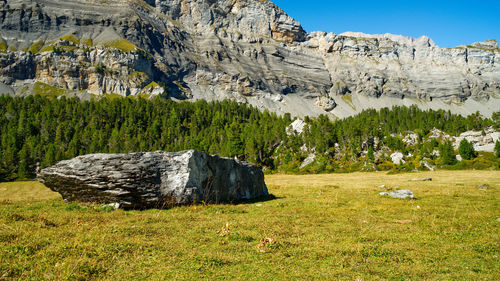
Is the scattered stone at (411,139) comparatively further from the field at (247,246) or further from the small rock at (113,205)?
the small rock at (113,205)

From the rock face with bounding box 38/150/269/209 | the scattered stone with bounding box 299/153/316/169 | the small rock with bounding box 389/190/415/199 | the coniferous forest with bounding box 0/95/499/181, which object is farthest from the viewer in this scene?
the scattered stone with bounding box 299/153/316/169

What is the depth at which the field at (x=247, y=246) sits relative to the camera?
22.1 ft

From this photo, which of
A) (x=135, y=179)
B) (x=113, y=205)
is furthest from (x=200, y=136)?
(x=135, y=179)

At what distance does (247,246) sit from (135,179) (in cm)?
915

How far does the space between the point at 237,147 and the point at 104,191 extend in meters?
93.4

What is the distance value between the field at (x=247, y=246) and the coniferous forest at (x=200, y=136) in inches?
3030

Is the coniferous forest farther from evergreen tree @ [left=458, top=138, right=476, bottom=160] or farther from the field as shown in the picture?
the field

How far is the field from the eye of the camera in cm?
673

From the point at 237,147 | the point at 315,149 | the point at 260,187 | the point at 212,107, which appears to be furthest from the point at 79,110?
the point at 260,187

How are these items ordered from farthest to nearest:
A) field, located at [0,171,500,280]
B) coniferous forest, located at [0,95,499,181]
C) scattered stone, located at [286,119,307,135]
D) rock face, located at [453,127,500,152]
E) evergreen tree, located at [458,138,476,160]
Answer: scattered stone, located at [286,119,307,135], rock face, located at [453,127,500,152], coniferous forest, located at [0,95,499,181], evergreen tree, located at [458,138,476,160], field, located at [0,171,500,280]

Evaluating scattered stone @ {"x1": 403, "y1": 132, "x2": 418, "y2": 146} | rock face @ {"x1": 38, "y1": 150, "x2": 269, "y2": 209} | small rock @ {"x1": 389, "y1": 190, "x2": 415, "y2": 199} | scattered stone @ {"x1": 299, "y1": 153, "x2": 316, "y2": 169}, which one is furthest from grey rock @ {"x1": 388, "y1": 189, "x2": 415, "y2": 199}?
scattered stone @ {"x1": 403, "y1": 132, "x2": 418, "y2": 146}

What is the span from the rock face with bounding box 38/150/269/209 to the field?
1.49 metres

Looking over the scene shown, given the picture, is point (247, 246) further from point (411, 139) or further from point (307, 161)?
point (411, 139)

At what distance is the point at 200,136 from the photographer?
141m
